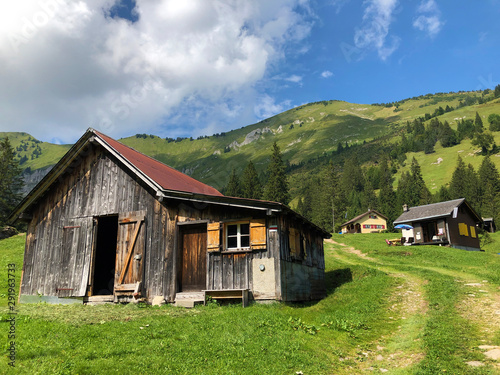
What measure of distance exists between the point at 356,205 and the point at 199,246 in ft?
402

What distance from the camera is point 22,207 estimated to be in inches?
799

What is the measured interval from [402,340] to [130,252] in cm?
1294

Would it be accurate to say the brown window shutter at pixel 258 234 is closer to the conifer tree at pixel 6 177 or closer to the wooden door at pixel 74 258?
the wooden door at pixel 74 258

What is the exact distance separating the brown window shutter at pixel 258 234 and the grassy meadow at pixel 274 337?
270cm

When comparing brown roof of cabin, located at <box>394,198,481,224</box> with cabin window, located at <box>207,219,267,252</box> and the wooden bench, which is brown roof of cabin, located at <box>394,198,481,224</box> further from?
the wooden bench

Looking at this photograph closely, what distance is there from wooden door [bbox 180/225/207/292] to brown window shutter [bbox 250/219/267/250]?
104 inches

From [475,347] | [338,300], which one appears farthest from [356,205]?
[475,347]

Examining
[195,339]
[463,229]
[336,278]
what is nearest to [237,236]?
[195,339]

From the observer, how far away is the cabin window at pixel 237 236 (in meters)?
16.8

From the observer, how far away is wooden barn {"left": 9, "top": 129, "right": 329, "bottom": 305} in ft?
53.6

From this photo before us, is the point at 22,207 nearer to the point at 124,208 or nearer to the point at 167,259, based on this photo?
the point at 124,208

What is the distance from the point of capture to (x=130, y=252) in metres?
17.9

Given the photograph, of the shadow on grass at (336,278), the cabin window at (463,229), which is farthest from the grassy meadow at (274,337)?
the cabin window at (463,229)

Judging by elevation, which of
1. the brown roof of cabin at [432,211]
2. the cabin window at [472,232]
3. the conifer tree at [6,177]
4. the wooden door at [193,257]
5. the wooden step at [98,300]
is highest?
the conifer tree at [6,177]
